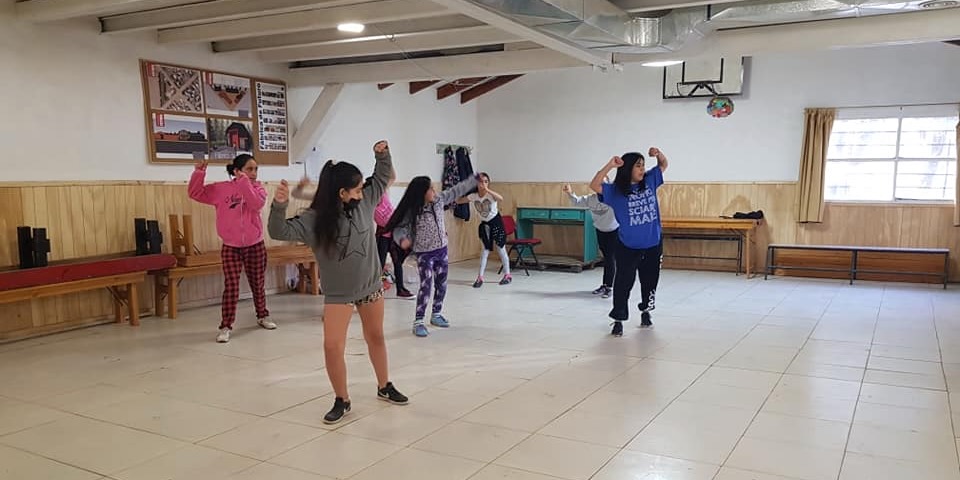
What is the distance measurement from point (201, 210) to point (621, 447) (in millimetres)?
5158

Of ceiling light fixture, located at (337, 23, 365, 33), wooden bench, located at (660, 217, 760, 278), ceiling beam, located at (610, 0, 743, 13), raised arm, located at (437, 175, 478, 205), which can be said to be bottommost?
wooden bench, located at (660, 217, 760, 278)

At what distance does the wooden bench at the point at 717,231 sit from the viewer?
8930 mm

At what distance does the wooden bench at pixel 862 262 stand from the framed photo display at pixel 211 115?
21.2 ft

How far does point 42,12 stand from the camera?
5.18m

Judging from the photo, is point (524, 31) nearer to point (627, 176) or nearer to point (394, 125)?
point (627, 176)

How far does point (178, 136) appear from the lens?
21.7 feet

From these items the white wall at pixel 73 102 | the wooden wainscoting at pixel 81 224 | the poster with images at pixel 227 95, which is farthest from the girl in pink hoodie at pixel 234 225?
the poster with images at pixel 227 95

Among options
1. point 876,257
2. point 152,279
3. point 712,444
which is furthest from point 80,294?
point 876,257

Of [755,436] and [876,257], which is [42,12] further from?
[876,257]

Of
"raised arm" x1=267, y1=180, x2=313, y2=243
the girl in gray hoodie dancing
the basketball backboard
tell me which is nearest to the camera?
"raised arm" x1=267, y1=180, x2=313, y2=243

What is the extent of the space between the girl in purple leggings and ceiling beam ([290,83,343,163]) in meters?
2.78

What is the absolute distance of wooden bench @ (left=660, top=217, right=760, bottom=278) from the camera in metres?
8.93

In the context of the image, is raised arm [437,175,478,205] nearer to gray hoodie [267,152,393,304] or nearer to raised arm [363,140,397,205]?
raised arm [363,140,397,205]

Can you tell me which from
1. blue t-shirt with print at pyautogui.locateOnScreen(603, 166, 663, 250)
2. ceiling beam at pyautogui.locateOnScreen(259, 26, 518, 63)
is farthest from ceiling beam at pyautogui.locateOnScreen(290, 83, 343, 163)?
blue t-shirt with print at pyautogui.locateOnScreen(603, 166, 663, 250)
